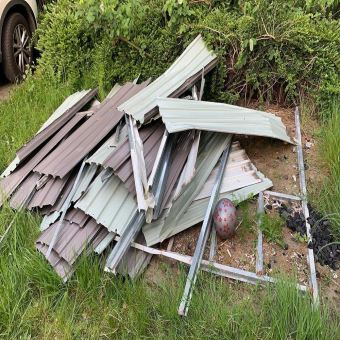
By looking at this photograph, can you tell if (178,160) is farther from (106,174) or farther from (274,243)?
(274,243)

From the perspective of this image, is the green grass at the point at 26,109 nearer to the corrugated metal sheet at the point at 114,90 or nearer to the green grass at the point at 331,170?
the corrugated metal sheet at the point at 114,90

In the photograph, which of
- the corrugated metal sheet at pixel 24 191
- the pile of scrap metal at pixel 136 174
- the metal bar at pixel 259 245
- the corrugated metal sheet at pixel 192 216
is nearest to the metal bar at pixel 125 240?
the pile of scrap metal at pixel 136 174

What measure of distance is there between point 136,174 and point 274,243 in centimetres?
135

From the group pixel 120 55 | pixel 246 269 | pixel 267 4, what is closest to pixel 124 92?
pixel 120 55

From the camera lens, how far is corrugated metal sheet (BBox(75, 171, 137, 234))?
110 inches

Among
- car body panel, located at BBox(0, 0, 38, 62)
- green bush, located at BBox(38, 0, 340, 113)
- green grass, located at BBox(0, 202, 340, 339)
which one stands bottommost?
green grass, located at BBox(0, 202, 340, 339)

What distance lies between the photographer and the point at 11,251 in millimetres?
2871

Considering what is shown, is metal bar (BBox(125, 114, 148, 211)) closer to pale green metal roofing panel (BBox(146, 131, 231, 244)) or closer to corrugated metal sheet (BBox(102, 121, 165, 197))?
corrugated metal sheet (BBox(102, 121, 165, 197))

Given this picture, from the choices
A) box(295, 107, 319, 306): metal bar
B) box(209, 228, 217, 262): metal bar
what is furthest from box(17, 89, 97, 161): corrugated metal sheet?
box(295, 107, 319, 306): metal bar

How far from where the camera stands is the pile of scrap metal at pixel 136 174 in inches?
108

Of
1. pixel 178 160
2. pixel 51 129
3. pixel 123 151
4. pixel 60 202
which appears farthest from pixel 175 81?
pixel 60 202

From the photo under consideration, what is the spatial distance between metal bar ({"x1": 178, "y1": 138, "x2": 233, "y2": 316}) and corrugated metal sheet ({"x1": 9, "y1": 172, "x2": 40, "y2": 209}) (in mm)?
1719

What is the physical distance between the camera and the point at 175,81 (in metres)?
3.59

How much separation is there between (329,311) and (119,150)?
2.06 meters
